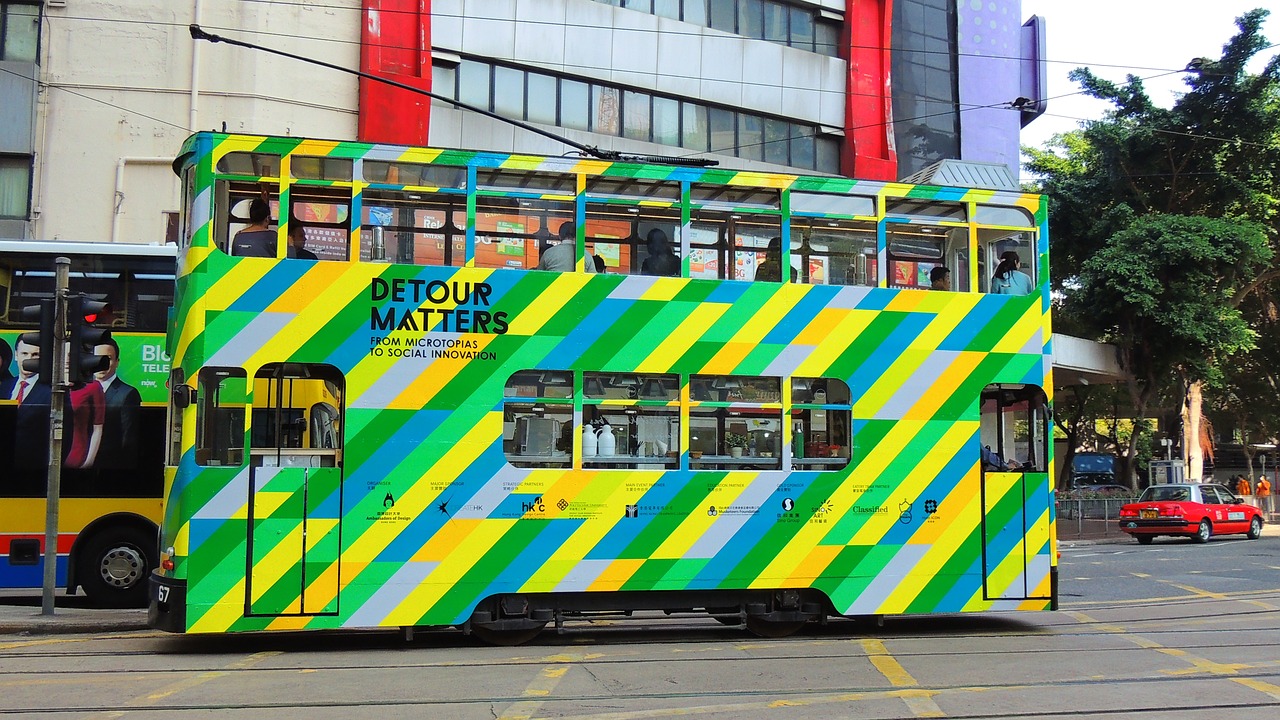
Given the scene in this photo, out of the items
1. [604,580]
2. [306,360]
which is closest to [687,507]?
[604,580]

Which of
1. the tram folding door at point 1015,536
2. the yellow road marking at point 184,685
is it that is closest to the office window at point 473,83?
the tram folding door at point 1015,536

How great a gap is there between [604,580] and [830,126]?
71.0ft

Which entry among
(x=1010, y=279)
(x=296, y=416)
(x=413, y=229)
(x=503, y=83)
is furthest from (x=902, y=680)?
(x=503, y=83)

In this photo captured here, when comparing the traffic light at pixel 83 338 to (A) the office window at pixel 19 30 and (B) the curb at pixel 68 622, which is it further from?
(A) the office window at pixel 19 30

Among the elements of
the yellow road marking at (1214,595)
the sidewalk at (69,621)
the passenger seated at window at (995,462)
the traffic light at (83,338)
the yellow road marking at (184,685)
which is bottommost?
the sidewalk at (69,621)

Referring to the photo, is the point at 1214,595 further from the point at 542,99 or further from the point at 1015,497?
the point at 542,99

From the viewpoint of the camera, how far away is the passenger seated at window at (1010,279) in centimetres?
1104

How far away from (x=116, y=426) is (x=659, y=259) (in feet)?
24.8

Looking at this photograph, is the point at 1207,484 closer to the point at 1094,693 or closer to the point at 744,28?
the point at 744,28

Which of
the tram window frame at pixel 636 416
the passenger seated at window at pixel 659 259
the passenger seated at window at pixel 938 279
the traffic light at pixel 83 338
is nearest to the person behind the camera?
the tram window frame at pixel 636 416

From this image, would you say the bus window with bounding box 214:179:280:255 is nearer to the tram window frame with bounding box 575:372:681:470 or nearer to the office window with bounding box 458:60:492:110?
the tram window frame with bounding box 575:372:681:470

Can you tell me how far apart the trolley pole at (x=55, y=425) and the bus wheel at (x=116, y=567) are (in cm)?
116

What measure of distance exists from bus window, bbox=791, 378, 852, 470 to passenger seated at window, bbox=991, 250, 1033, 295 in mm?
1865

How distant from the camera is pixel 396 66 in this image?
2344cm
